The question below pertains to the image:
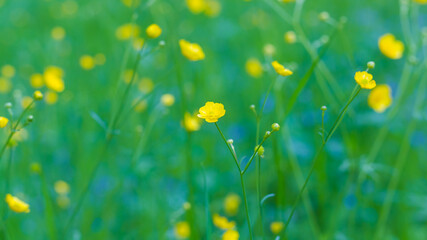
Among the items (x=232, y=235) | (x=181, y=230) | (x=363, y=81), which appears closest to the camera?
(x=363, y=81)

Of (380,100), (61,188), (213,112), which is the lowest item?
(61,188)

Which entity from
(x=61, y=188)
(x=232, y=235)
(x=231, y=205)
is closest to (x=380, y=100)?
(x=231, y=205)

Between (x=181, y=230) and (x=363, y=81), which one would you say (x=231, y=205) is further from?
(x=363, y=81)

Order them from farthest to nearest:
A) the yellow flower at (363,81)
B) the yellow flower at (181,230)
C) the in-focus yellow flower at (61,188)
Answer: the in-focus yellow flower at (61,188), the yellow flower at (181,230), the yellow flower at (363,81)

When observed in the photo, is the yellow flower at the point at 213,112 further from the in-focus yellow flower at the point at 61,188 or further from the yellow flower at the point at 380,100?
the in-focus yellow flower at the point at 61,188

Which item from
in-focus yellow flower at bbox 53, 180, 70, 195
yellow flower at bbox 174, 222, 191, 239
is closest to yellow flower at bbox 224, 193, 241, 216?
yellow flower at bbox 174, 222, 191, 239

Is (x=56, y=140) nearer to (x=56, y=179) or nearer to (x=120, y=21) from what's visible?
(x=56, y=179)

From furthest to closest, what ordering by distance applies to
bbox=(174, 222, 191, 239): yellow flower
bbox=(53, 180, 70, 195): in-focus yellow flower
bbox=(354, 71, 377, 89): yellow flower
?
Answer: bbox=(53, 180, 70, 195): in-focus yellow flower
bbox=(174, 222, 191, 239): yellow flower
bbox=(354, 71, 377, 89): yellow flower

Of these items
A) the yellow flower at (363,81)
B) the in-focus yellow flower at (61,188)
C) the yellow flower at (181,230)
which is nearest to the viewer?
the yellow flower at (363,81)

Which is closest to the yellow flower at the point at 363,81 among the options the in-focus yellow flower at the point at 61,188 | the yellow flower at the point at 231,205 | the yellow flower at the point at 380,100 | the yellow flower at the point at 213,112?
the yellow flower at the point at 213,112

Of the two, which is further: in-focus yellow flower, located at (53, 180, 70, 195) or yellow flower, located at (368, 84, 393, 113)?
in-focus yellow flower, located at (53, 180, 70, 195)

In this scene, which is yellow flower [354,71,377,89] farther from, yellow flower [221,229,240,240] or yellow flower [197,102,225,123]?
yellow flower [221,229,240,240]
